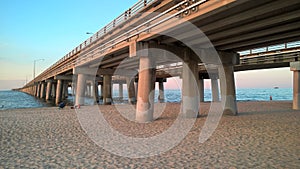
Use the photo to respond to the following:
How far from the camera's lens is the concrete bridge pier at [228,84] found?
53.6 ft

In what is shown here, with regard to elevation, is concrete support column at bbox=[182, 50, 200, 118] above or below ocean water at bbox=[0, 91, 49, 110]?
above

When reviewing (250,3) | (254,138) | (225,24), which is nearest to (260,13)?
(250,3)

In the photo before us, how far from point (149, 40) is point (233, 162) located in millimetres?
10039

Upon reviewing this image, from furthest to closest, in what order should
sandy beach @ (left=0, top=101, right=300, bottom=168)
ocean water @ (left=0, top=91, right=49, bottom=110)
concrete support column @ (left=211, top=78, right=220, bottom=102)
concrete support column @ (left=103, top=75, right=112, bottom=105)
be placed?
concrete support column @ (left=211, top=78, right=220, bottom=102) → ocean water @ (left=0, top=91, right=49, bottom=110) → concrete support column @ (left=103, top=75, right=112, bottom=105) → sandy beach @ (left=0, top=101, right=300, bottom=168)

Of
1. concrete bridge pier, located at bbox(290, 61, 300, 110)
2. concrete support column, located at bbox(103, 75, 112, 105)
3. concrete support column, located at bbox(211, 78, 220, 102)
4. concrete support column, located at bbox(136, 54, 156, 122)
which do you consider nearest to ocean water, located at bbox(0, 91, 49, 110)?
concrete support column, located at bbox(103, 75, 112, 105)

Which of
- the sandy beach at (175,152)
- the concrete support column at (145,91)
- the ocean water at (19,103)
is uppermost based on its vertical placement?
the concrete support column at (145,91)

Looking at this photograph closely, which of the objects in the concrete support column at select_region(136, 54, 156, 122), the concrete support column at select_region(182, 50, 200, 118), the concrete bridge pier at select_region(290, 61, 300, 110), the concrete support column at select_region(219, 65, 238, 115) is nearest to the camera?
the concrete support column at select_region(136, 54, 156, 122)

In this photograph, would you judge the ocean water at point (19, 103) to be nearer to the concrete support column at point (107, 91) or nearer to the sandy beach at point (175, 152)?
the concrete support column at point (107, 91)

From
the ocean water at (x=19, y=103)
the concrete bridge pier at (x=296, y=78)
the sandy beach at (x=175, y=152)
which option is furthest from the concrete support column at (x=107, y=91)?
the concrete bridge pier at (x=296, y=78)

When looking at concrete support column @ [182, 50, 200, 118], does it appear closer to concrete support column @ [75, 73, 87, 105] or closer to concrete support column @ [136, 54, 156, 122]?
concrete support column @ [136, 54, 156, 122]

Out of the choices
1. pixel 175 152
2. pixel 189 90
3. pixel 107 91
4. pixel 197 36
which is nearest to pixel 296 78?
pixel 189 90

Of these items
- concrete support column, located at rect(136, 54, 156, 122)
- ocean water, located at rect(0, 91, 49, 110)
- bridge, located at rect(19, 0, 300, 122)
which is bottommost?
ocean water, located at rect(0, 91, 49, 110)

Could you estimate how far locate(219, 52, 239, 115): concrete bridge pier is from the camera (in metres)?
16.3

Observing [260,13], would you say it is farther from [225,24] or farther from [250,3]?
[225,24]
